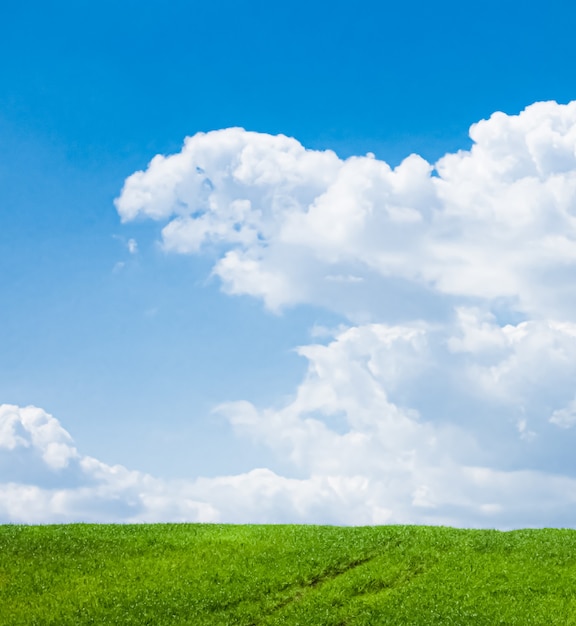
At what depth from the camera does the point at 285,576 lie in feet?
114

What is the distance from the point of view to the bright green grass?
32.1 m

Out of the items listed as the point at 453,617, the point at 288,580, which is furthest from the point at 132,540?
the point at 453,617

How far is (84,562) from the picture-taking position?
37.1 m

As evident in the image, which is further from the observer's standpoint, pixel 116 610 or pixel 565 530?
pixel 565 530

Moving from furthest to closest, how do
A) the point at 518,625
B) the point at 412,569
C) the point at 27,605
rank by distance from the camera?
the point at 412,569
the point at 27,605
the point at 518,625

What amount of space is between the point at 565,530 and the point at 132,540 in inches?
833

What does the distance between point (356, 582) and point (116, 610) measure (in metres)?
9.62

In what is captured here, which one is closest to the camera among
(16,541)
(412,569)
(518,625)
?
(518,625)

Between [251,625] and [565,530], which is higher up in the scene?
[565,530]

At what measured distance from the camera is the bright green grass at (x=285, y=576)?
32.1m

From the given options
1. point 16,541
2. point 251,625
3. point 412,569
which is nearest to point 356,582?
point 412,569

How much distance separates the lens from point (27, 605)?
33.2 m

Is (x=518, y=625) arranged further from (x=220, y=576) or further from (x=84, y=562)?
(x=84, y=562)

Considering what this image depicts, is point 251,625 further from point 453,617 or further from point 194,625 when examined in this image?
point 453,617
